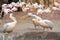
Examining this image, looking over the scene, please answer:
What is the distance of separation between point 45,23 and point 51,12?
48 cm

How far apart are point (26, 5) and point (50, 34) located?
1.98 ft

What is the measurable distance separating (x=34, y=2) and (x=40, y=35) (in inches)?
25.5

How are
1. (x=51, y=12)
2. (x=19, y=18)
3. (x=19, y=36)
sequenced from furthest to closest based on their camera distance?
(x=51, y=12) < (x=19, y=18) < (x=19, y=36)

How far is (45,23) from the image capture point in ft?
4.75

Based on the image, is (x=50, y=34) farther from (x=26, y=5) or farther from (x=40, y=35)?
(x=26, y=5)

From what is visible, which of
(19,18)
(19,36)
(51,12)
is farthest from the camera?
(51,12)

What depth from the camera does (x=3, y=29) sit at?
1415mm

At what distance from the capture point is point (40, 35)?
139 centimetres

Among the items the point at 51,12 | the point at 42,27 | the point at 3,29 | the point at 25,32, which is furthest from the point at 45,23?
the point at 51,12

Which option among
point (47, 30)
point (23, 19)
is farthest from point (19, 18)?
point (47, 30)

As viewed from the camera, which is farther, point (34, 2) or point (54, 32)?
point (34, 2)

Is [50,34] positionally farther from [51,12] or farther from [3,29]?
[51,12]

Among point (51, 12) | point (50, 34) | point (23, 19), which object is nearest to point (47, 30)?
point (50, 34)

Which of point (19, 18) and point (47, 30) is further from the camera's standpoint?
point (19, 18)
